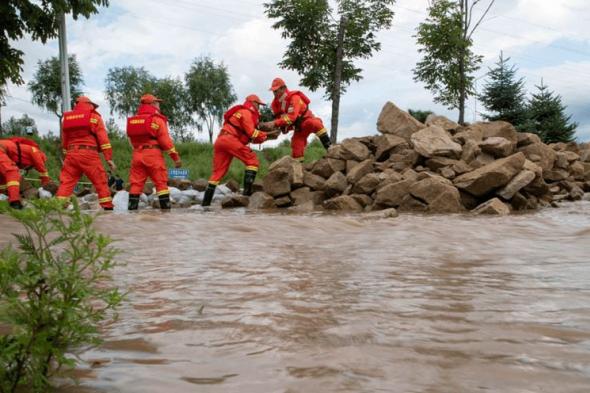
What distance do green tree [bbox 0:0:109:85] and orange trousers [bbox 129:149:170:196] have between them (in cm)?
819

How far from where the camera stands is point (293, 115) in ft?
36.3

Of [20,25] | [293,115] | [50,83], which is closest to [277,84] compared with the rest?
[293,115]

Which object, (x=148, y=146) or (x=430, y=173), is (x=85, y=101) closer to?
(x=148, y=146)

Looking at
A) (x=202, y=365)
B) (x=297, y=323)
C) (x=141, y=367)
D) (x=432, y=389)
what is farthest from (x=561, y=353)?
(x=141, y=367)

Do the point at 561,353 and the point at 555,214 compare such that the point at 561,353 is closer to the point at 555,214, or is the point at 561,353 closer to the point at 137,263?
the point at 137,263

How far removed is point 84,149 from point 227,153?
9.19 feet

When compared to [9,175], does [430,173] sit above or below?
above

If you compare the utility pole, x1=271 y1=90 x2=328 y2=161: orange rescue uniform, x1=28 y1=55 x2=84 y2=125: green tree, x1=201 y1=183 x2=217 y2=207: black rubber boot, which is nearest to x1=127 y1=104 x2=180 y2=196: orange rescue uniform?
x1=201 y1=183 x2=217 y2=207: black rubber boot

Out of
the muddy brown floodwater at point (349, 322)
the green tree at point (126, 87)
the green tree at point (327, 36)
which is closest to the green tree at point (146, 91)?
the green tree at point (126, 87)

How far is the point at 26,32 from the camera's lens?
16.2 m

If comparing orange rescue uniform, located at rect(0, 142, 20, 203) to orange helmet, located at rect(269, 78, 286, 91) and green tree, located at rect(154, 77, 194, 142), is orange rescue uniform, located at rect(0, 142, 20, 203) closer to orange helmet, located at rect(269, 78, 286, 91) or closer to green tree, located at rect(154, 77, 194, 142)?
orange helmet, located at rect(269, 78, 286, 91)

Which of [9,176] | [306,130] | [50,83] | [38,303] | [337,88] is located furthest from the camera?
[50,83]

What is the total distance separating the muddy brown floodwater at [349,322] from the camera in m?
1.41

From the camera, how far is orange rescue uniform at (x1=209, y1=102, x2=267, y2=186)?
10.5 m
